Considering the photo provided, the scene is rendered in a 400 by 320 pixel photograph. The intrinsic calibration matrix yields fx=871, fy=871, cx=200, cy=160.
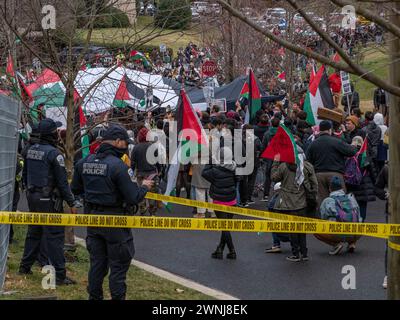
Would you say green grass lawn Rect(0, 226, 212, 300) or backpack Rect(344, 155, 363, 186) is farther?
backpack Rect(344, 155, 363, 186)

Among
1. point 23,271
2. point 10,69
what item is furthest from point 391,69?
point 10,69

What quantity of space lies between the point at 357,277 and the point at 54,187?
405 centimetres

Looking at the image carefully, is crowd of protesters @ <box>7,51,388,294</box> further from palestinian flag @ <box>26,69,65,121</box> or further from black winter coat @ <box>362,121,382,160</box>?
palestinian flag @ <box>26,69,65,121</box>

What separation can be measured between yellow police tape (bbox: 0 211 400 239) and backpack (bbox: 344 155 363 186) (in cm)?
530

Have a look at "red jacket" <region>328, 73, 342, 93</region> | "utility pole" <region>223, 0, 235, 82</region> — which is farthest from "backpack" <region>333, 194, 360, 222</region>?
"utility pole" <region>223, 0, 235, 82</region>

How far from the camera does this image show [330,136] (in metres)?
14.1

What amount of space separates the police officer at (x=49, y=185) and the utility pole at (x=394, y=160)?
14.2 ft

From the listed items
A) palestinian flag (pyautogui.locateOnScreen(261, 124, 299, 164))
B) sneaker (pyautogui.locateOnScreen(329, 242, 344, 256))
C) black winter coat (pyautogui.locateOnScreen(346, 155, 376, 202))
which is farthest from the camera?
black winter coat (pyautogui.locateOnScreen(346, 155, 376, 202))

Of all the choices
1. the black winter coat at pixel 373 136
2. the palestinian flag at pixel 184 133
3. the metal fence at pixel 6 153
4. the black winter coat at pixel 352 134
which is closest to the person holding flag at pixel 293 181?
the palestinian flag at pixel 184 133

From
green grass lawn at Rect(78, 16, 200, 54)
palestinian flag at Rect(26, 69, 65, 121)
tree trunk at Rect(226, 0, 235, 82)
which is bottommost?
palestinian flag at Rect(26, 69, 65, 121)

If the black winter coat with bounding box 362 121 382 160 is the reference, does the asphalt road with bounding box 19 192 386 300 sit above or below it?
below

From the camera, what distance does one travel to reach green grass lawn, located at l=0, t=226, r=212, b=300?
950 cm

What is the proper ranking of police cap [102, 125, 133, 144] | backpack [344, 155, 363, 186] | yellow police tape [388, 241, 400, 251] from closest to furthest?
1. yellow police tape [388, 241, 400, 251]
2. police cap [102, 125, 133, 144]
3. backpack [344, 155, 363, 186]

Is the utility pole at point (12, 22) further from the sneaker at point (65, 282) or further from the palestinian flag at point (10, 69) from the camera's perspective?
the sneaker at point (65, 282)
